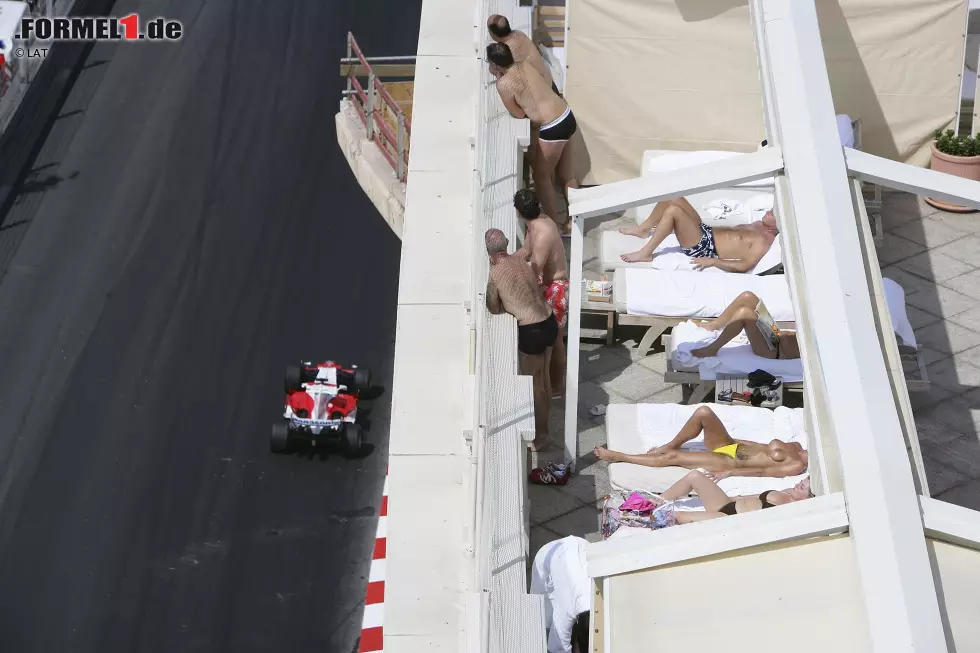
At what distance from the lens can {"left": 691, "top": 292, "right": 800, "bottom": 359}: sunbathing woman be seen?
A: 28.6ft

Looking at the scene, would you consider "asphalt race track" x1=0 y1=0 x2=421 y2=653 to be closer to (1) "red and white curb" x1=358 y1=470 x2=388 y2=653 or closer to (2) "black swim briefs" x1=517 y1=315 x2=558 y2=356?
(1) "red and white curb" x1=358 y1=470 x2=388 y2=653

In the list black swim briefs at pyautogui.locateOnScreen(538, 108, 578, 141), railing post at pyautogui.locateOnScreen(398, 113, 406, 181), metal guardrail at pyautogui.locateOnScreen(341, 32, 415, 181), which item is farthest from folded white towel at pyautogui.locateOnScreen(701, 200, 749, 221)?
metal guardrail at pyautogui.locateOnScreen(341, 32, 415, 181)

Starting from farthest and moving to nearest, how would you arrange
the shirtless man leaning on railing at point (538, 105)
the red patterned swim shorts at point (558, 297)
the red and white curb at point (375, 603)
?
the red and white curb at point (375, 603), the shirtless man leaning on railing at point (538, 105), the red patterned swim shorts at point (558, 297)

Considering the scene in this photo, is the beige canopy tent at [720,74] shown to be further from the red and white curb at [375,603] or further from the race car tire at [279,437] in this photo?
the race car tire at [279,437]

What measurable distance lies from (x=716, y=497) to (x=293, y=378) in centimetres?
716

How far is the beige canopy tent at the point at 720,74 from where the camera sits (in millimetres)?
10672

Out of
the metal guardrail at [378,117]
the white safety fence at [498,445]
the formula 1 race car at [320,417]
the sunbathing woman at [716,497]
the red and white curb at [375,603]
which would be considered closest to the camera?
the white safety fence at [498,445]

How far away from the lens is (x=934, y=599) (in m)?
4.98

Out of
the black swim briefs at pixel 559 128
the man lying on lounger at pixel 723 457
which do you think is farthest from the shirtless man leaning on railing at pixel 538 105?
the man lying on lounger at pixel 723 457

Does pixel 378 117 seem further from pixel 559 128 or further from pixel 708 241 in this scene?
pixel 708 241

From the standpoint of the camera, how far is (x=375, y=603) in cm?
1170

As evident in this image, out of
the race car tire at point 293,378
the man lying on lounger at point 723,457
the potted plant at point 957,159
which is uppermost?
the potted plant at point 957,159

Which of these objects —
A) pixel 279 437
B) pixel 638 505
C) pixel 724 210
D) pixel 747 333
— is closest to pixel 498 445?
pixel 638 505

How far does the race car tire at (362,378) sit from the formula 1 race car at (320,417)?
174 millimetres
